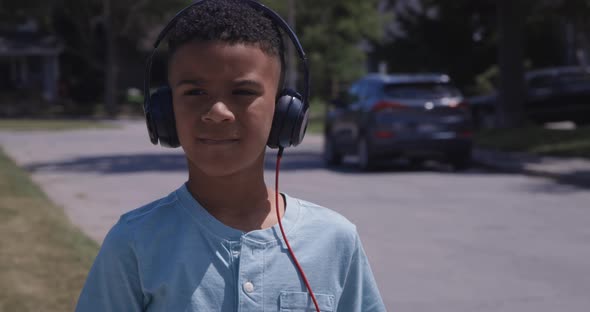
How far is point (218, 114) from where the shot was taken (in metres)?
2.18

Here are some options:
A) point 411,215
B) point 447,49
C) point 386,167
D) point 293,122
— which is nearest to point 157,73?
point 447,49

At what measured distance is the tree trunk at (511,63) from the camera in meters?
22.6

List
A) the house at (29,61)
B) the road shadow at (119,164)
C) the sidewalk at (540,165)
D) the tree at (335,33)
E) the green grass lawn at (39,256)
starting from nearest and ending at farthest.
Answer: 1. the green grass lawn at (39,256)
2. the sidewalk at (540,165)
3. the road shadow at (119,164)
4. the tree at (335,33)
5. the house at (29,61)

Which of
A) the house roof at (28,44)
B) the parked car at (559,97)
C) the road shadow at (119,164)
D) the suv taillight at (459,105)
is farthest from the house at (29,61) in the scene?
the suv taillight at (459,105)

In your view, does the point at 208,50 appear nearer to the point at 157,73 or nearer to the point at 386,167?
the point at 386,167

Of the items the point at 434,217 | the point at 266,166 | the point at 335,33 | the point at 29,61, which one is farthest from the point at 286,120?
the point at 29,61

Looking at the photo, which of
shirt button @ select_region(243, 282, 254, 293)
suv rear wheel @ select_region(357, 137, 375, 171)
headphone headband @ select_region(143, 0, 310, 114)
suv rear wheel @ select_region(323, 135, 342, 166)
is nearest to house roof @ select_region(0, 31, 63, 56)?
suv rear wheel @ select_region(323, 135, 342, 166)

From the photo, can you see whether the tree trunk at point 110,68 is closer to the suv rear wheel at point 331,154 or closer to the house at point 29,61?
the house at point 29,61

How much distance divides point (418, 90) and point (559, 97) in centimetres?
1033

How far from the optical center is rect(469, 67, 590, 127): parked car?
2586cm

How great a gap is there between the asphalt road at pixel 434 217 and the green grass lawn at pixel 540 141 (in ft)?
6.86

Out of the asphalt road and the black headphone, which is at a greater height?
the black headphone

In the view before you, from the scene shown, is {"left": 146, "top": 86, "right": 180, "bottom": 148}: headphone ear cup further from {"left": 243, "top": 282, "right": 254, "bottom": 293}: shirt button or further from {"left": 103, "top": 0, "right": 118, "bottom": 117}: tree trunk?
{"left": 103, "top": 0, "right": 118, "bottom": 117}: tree trunk

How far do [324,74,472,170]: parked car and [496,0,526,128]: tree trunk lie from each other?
6.41 meters
